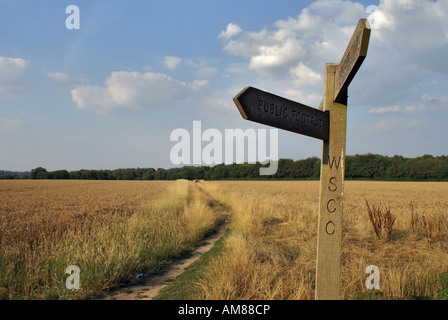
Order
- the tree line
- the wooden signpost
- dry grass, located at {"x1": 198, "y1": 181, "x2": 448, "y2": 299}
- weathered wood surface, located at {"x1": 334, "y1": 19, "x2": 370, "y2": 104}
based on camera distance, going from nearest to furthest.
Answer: weathered wood surface, located at {"x1": 334, "y1": 19, "x2": 370, "y2": 104} < the wooden signpost < dry grass, located at {"x1": 198, "y1": 181, "x2": 448, "y2": 299} < the tree line

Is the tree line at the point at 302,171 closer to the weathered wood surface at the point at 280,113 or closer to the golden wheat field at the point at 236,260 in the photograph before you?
the golden wheat field at the point at 236,260

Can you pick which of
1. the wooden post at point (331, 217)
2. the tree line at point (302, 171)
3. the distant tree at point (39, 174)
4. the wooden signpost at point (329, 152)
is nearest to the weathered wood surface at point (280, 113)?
the wooden signpost at point (329, 152)

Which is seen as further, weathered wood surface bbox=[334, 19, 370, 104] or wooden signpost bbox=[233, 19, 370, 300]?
wooden signpost bbox=[233, 19, 370, 300]

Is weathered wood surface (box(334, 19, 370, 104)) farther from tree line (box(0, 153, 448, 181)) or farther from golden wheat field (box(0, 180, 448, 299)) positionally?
tree line (box(0, 153, 448, 181))

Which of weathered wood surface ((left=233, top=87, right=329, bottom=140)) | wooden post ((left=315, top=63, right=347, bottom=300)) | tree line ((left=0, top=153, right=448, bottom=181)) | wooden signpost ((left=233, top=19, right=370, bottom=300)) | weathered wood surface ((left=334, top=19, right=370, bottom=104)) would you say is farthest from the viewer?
tree line ((left=0, top=153, right=448, bottom=181))

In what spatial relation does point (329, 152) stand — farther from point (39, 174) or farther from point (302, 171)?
point (39, 174)

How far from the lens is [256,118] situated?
2.43 meters

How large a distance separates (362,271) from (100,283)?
458 centimetres

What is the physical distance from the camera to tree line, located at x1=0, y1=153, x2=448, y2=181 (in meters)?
72.1

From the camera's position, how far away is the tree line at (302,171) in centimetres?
→ 7212

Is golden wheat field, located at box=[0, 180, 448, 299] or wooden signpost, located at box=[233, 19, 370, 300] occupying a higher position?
wooden signpost, located at box=[233, 19, 370, 300]

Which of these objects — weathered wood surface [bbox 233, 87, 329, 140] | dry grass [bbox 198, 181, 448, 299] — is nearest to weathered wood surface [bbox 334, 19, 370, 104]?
weathered wood surface [bbox 233, 87, 329, 140]
